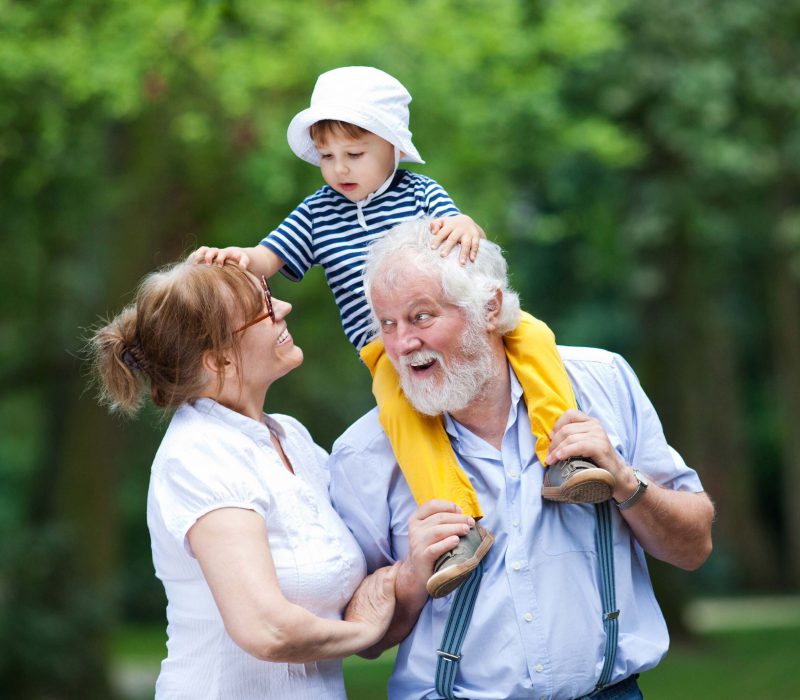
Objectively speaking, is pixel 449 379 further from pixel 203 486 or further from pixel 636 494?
pixel 203 486

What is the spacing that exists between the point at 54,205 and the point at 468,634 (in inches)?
347

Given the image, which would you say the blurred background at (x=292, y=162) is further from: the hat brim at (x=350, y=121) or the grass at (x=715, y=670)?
the hat brim at (x=350, y=121)

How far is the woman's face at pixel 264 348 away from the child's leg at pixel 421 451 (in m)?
0.26

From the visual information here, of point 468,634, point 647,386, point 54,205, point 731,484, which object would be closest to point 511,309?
point 468,634

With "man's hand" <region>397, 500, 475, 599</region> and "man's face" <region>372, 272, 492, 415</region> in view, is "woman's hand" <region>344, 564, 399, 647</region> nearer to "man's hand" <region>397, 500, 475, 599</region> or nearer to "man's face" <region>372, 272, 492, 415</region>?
"man's hand" <region>397, 500, 475, 599</region>

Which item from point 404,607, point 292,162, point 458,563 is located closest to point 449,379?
point 458,563

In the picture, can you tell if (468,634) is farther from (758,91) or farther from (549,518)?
(758,91)

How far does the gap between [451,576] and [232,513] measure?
0.53 m

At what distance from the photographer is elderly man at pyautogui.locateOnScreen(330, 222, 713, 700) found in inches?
→ 126

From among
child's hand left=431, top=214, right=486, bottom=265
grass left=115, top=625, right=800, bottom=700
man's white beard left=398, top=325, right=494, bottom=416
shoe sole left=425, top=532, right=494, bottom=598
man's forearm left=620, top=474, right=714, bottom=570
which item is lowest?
grass left=115, top=625, right=800, bottom=700

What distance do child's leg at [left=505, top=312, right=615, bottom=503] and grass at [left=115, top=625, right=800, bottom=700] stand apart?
382 inches

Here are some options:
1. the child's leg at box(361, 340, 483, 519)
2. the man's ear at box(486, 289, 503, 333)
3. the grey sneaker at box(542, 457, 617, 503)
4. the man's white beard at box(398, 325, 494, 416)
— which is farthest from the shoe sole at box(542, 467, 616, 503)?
the man's ear at box(486, 289, 503, 333)

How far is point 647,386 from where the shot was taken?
16.9 meters

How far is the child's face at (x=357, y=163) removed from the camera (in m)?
3.54
